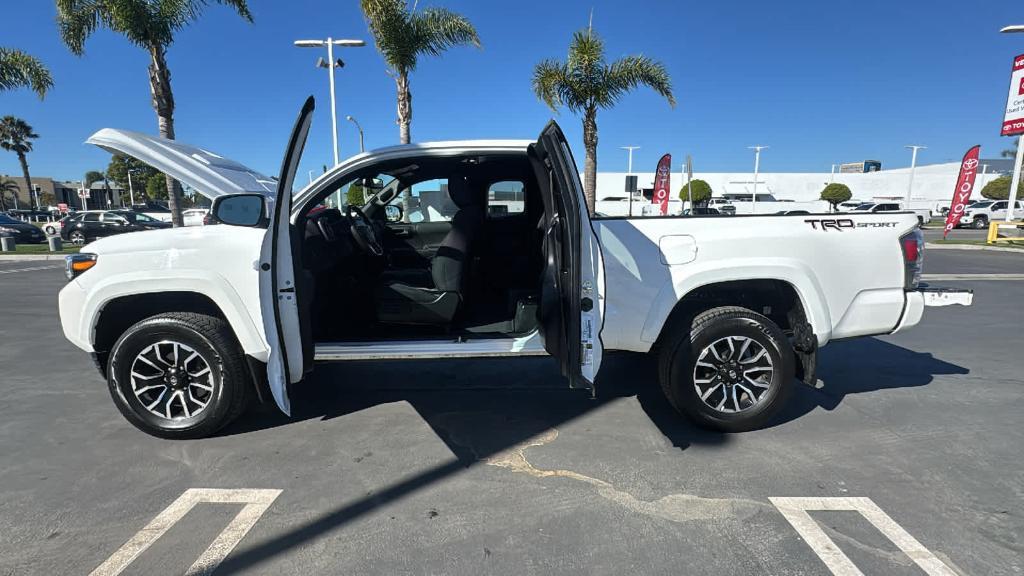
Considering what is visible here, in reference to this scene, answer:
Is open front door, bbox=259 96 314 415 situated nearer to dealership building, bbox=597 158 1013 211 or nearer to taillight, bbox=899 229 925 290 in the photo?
taillight, bbox=899 229 925 290

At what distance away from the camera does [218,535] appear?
2328 millimetres

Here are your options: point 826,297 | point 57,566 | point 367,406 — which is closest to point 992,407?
point 826,297

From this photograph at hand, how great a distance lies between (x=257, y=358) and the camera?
306cm

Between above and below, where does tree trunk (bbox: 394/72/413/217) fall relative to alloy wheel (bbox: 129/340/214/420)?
above

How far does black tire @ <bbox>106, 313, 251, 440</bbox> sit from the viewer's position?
3.07 m

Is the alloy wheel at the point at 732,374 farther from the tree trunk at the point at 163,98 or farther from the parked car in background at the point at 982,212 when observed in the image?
the parked car in background at the point at 982,212

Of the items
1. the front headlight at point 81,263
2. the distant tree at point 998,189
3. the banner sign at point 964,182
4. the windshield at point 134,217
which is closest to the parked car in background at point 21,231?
the windshield at point 134,217

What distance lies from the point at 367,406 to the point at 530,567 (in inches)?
82.4

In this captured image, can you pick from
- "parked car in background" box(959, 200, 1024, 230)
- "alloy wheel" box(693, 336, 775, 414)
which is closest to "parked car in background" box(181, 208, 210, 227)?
"alloy wheel" box(693, 336, 775, 414)

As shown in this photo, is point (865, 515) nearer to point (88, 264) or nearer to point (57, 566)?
point (57, 566)

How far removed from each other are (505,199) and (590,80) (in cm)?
971

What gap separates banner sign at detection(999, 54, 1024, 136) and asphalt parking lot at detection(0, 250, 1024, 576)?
18.0m

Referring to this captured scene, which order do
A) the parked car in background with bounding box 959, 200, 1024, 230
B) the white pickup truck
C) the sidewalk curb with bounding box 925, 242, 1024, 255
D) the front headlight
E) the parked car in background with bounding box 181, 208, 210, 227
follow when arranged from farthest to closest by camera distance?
1. the parked car in background with bounding box 959, 200, 1024, 230
2. the sidewalk curb with bounding box 925, 242, 1024, 255
3. the parked car in background with bounding box 181, 208, 210, 227
4. the front headlight
5. the white pickup truck

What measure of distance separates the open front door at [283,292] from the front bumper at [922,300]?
3.86 meters
